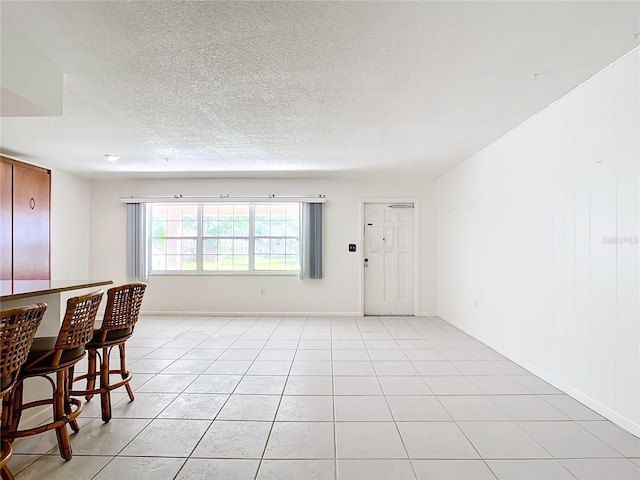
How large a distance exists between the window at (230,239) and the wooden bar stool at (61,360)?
4.32 meters

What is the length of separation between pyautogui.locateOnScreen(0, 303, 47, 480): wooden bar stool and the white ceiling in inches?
58.0

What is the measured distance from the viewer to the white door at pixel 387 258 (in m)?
6.45

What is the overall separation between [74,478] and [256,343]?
107 inches

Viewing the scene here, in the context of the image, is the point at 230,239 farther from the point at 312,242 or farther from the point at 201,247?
the point at 312,242

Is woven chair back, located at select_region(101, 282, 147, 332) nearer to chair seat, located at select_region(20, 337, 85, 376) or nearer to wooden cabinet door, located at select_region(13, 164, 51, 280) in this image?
chair seat, located at select_region(20, 337, 85, 376)

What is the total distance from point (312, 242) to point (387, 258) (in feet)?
4.43

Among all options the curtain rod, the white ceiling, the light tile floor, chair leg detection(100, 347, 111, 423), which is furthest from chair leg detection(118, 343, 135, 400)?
the curtain rod

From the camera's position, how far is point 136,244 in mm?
6367

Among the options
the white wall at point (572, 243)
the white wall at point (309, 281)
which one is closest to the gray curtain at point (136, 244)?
the white wall at point (309, 281)

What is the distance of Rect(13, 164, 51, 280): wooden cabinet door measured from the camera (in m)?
4.72

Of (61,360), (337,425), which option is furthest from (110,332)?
(337,425)

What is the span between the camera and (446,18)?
1.90 meters

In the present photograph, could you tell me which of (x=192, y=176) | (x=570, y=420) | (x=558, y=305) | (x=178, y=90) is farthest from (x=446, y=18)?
(x=192, y=176)

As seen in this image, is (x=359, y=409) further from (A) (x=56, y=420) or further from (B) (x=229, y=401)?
(A) (x=56, y=420)
